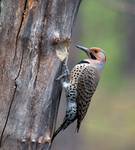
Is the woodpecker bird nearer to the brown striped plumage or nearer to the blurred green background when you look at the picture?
the brown striped plumage

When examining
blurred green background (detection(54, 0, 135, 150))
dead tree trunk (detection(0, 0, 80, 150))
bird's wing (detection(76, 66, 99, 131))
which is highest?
dead tree trunk (detection(0, 0, 80, 150))

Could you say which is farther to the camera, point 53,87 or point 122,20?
point 122,20

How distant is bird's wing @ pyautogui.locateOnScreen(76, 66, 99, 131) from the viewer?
23.4ft

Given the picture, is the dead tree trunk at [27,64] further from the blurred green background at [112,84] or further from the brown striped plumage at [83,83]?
the blurred green background at [112,84]

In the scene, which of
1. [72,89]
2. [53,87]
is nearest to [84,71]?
[72,89]

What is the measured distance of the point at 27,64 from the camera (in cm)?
582

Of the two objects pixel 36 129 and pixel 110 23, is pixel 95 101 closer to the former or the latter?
pixel 110 23

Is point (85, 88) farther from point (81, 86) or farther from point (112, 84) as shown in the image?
point (112, 84)

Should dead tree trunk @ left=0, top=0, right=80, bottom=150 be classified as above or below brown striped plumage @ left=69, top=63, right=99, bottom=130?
above

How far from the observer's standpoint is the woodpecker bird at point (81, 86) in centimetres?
712

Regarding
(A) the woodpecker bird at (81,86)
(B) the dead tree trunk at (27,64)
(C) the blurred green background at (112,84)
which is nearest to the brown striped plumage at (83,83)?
(A) the woodpecker bird at (81,86)

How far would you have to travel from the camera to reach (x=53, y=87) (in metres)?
6.03

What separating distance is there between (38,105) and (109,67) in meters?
19.8

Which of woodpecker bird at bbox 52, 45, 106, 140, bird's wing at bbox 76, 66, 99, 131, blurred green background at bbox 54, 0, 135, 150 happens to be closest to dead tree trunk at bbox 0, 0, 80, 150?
woodpecker bird at bbox 52, 45, 106, 140
